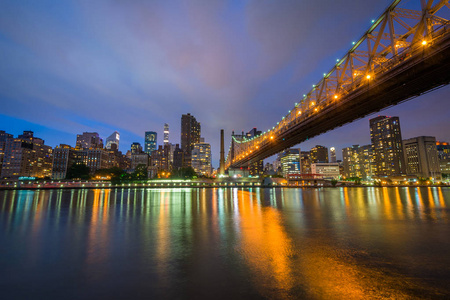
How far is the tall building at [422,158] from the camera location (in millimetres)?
146375

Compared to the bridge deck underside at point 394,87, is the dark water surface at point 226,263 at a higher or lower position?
lower

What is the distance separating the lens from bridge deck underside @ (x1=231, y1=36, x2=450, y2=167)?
64.6 feet

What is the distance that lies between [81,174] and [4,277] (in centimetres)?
13360

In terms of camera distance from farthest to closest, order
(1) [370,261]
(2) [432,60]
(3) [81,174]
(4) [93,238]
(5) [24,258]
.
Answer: (3) [81,174] < (2) [432,60] < (4) [93,238] < (5) [24,258] < (1) [370,261]

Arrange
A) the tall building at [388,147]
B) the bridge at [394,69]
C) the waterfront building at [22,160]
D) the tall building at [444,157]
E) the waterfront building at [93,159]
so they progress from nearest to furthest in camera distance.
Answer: the bridge at [394,69]
the waterfront building at [22,160]
the tall building at [388,147]
the tall building at [444,157]
the waterfront building at [93,159]

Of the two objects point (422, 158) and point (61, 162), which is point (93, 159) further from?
point (422, 158)

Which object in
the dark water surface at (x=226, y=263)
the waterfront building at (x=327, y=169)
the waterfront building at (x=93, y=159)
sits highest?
the waterfront building at (x=93, y=159)

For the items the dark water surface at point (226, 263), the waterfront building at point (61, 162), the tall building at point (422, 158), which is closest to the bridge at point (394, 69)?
the dark water surface at point (226, 263)

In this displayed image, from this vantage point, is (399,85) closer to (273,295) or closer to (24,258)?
(273,295)

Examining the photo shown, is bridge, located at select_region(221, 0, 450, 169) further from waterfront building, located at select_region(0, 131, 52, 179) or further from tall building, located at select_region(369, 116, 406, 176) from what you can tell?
waterfront building, located at select_region(0, 131, 52, 179)

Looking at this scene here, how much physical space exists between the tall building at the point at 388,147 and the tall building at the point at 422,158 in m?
4.44

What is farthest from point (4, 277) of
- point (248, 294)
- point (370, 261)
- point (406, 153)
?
point (406, 153)

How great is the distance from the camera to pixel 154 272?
472 cm

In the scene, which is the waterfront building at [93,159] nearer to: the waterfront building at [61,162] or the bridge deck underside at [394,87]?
the waterfront building at [61,162]
